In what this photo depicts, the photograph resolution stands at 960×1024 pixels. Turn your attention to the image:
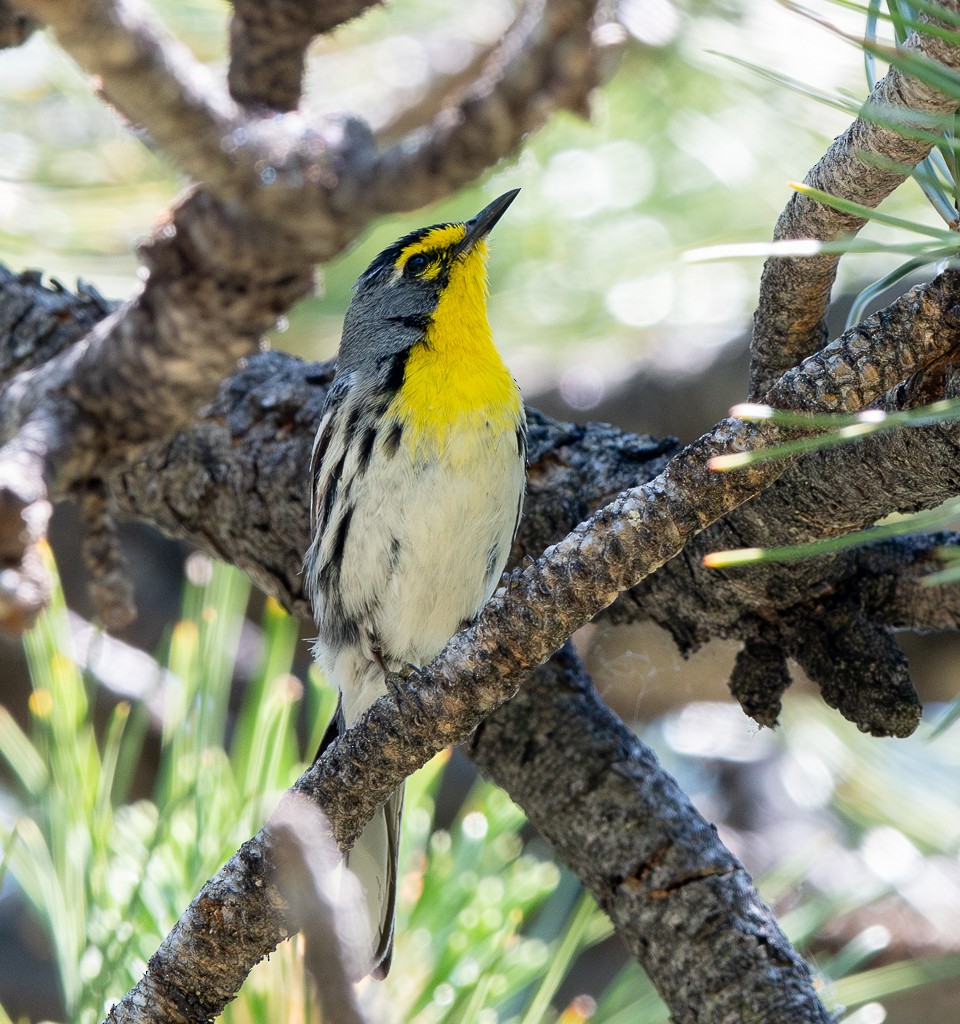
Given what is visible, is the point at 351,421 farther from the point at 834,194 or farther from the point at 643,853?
the point at 834,194

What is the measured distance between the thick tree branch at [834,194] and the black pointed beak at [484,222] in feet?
2.79

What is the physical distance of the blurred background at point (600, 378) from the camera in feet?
6.91

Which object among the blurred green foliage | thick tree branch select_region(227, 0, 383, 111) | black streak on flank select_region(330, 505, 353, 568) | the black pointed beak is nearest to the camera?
thick tree branch select_region(227, 0, 383, 111)

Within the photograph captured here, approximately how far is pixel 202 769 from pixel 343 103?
1.75 metres

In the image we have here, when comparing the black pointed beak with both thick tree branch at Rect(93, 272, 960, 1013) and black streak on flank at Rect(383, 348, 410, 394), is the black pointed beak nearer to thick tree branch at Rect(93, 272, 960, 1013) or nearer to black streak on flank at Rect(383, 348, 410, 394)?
black streak on flank at Rect(383, 348, 410, 394)

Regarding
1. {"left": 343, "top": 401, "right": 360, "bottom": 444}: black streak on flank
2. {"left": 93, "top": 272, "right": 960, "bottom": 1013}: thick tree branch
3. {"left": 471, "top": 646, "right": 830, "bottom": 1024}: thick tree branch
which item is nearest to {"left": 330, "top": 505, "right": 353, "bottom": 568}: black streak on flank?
{"left": 343, "top": 401, "right": 360, "bottom": 444}: black streak on flank

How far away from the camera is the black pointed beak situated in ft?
7.36

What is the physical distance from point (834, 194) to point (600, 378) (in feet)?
6.35

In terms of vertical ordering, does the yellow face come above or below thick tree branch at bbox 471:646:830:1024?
above

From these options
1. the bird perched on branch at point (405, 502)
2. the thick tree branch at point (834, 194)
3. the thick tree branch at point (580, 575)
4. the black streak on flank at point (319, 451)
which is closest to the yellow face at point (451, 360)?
the bird perched on branch at point (405, 502)

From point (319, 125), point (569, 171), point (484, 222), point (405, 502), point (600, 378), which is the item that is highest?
point (569, 171)

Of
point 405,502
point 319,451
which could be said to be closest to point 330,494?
point 319,451

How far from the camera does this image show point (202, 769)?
73.4 inches

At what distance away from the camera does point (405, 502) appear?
2004mm
